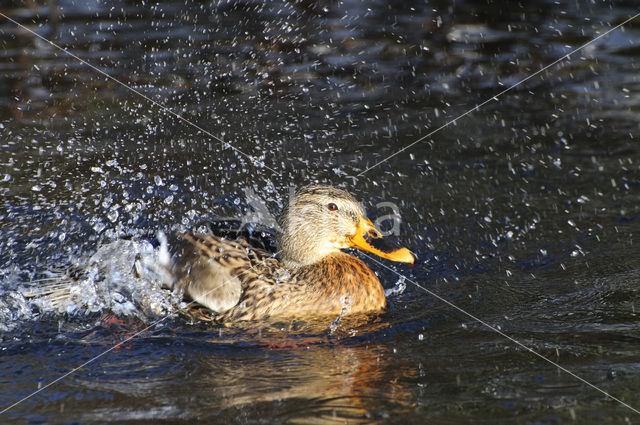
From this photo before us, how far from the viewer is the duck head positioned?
534 centimetres

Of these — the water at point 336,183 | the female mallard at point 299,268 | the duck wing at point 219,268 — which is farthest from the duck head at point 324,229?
the water at point 336,183

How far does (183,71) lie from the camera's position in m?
9.14

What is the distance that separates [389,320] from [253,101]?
427 cm

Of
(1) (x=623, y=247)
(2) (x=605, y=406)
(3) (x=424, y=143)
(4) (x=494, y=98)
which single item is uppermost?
(4) (x=494, y=98)

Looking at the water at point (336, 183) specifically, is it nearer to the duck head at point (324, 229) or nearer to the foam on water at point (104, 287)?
the foam on water at point (104, 287)

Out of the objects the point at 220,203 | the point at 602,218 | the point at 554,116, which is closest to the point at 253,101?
the point at 220,203

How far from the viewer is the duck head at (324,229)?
5340mm

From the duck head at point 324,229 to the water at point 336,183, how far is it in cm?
50

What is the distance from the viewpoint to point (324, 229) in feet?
17.9

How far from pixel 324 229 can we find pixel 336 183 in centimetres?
161

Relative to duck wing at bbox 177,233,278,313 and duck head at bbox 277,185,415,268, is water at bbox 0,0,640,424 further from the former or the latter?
duck head at bbox 277,185,415,268

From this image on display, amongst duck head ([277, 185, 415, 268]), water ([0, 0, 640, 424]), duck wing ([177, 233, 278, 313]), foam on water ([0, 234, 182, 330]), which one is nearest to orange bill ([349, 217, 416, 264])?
duck head ([277, 185, 415, 268])

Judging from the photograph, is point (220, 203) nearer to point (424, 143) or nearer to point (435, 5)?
point (424, 143)

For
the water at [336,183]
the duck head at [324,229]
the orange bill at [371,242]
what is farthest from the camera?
the duck head at [324,229]
